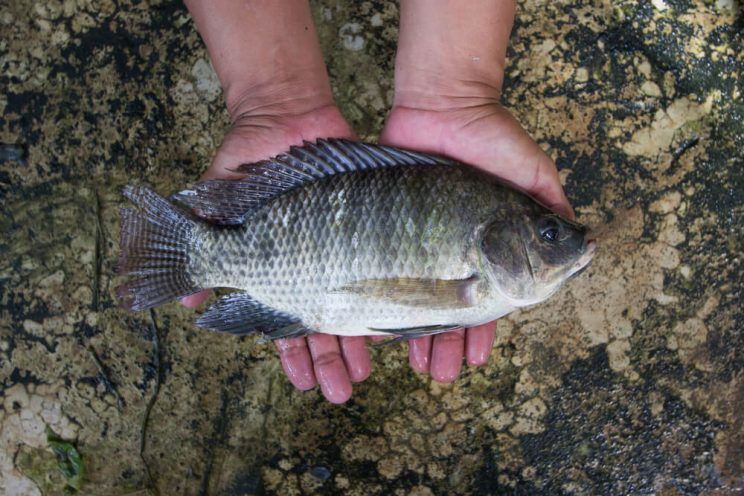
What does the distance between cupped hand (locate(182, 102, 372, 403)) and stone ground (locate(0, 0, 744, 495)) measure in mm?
406

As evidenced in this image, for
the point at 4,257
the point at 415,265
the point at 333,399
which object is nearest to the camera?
the point at 415,265

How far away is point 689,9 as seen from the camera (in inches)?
123

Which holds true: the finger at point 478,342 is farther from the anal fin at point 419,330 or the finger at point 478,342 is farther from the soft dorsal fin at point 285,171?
the soft dorsal fin at point 285,171

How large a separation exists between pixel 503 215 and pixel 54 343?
2.34m

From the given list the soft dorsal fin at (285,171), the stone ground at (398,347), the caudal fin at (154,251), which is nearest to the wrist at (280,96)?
the soft dorsal fin at (285,171)

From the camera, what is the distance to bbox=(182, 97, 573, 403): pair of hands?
253 centimetres

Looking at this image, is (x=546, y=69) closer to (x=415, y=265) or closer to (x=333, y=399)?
(x=415, y=265)

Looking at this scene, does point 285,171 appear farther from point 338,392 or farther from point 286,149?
point 338,392

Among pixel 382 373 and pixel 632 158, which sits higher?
pixel 632 158

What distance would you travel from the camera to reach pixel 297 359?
2.70 m

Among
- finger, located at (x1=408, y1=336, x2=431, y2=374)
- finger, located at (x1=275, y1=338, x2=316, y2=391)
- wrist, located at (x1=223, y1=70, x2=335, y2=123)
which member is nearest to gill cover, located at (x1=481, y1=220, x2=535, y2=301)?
finger, located at (x1=408, y1=336, x2=431, y2=374)

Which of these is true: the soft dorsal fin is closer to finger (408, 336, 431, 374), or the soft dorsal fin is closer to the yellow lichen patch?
finger (408, 336, 431, 374)

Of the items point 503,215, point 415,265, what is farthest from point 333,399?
point 503,215

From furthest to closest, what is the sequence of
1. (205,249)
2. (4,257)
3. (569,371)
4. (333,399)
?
(4,257) → (569,371) → (333,399) → (205,249)
